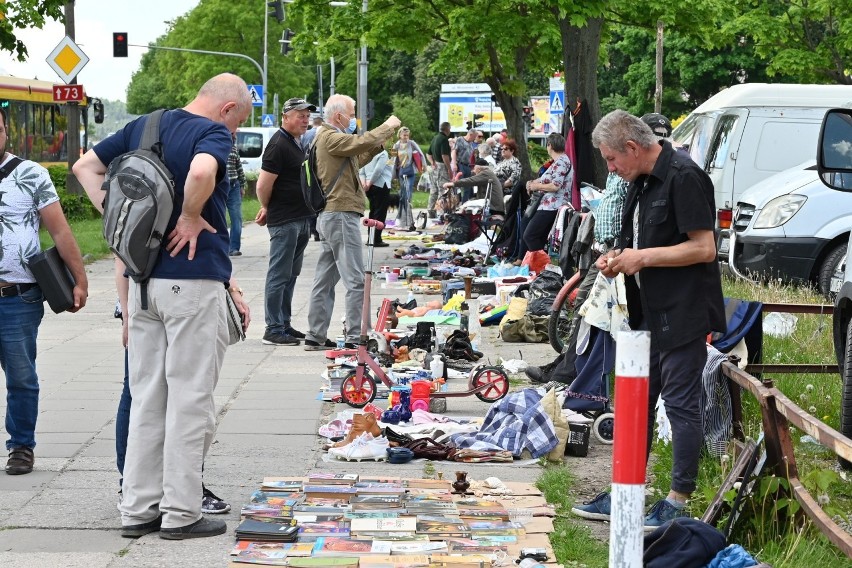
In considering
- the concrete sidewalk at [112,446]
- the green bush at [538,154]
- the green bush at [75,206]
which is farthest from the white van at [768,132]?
the green bush at [538,154]

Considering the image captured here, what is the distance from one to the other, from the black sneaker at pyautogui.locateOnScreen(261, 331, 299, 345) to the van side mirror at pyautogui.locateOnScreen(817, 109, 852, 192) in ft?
20.2

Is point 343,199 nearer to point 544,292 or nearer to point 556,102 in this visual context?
point 544,292

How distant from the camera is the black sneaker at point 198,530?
227 inches

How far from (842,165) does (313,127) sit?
622 inches

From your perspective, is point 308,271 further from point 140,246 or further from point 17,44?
point 140,246

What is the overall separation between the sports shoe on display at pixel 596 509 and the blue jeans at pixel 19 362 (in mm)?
2985

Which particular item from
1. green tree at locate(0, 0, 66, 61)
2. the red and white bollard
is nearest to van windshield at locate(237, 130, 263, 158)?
green tree at locate(0, 0, 66, 61)

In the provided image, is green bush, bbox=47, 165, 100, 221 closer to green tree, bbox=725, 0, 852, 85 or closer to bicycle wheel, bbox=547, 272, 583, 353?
green tree, bbox=725, 0, 852, 85

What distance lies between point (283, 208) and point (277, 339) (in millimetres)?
1230

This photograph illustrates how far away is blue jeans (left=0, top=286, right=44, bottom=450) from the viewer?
7.06 m

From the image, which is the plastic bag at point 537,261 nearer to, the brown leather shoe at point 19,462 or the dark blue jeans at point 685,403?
the brown leather shoe at point 19,462

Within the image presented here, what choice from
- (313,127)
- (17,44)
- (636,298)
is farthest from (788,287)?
(17,44)

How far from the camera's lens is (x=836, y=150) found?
689 cm

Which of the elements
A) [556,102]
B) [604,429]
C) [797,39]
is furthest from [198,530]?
[797,39]
